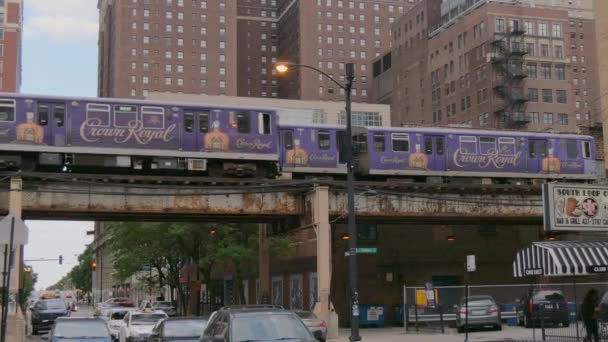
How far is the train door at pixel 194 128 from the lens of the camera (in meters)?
32.8

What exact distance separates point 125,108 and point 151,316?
978cm

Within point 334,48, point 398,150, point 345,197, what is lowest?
point 345,197

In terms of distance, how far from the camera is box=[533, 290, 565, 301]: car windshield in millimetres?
29047

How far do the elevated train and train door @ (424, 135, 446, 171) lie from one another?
0.16 feet

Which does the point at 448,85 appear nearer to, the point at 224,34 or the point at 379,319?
the point at 224,34

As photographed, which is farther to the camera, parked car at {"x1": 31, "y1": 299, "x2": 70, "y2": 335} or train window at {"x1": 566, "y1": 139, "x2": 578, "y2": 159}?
parked car at {"x1": 31, "y1": 299, "x2": 70, "y2": 335}

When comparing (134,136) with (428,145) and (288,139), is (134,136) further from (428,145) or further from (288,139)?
(428,145)

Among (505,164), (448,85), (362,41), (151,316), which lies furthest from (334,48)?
(151,316)

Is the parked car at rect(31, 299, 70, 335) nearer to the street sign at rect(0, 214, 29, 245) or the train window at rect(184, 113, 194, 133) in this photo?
the train window at rect(184, 113, 194, 133)

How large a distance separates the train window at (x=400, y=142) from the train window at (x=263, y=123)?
20.8 ft

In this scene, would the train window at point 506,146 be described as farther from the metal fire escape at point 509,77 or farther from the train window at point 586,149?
the metal fire escape at point 509,77

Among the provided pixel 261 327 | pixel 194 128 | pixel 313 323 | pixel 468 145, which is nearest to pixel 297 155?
pixel 194 128

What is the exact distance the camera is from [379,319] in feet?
129

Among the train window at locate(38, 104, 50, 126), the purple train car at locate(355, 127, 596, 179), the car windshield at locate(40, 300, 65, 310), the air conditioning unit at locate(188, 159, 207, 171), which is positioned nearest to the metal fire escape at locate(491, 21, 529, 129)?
the purple train car at locate(355, 127, 596, 179)
